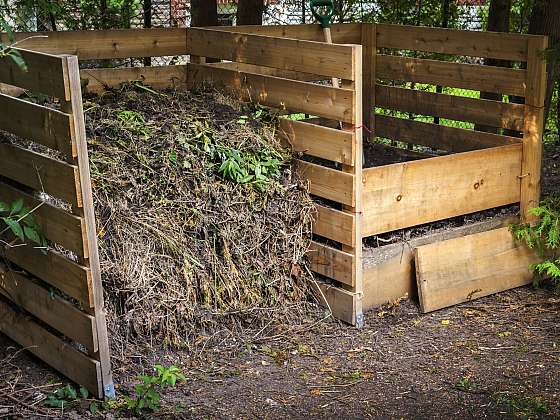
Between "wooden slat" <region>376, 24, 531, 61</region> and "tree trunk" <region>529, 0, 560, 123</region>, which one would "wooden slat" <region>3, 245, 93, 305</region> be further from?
"tree trunk" <region>529, 0, 560, 123</region>

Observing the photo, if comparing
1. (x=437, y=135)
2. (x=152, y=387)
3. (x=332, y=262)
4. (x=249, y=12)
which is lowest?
(x=152, y=387)

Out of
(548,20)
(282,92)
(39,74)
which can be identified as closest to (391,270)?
(282,92)

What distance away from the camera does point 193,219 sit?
542 cm

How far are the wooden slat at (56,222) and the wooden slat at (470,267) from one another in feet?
8.01

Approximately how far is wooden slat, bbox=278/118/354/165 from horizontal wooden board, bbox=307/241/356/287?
0.61 m

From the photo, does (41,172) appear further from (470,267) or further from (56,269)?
(470,267)

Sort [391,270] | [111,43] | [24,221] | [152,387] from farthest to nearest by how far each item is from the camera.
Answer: [111,43]
[391,270]
[152,387]
[24,221]

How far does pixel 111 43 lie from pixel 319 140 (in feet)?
6.35

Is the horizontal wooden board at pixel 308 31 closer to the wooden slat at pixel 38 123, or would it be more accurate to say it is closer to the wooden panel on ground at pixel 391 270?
the wooden panel on ground at pixel 391 270

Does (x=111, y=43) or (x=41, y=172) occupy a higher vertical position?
(x=111, y=43)

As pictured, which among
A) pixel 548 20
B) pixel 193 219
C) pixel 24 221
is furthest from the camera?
pixel 548 20

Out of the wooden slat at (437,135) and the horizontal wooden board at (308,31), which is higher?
the horizontal wooden board at (308,31)

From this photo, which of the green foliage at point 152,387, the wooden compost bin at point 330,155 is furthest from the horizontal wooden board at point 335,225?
the green foliage at point 152,387

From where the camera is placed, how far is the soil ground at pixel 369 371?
→ 4633 millimetres
